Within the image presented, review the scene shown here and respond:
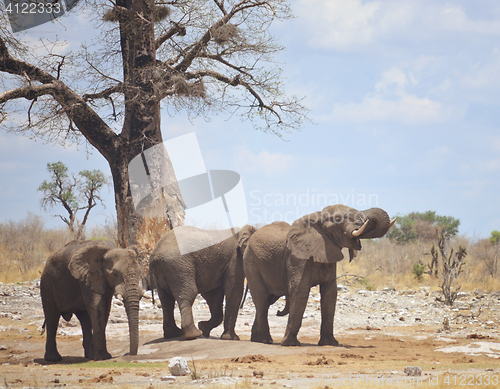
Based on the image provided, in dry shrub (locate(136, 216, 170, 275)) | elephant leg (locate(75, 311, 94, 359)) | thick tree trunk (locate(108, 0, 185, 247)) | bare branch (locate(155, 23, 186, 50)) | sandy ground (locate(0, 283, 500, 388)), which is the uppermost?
bare branch (locate(155, 23, 186, 50))

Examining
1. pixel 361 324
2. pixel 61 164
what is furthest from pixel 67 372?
pixel 61 164

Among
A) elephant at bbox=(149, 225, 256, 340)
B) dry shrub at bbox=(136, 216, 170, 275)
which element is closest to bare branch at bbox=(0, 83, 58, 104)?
dry shrub at bbox=(136, 216, 170, 275)

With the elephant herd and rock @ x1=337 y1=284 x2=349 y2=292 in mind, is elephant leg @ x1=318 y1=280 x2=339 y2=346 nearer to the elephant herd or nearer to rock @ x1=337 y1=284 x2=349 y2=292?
the elephant herd

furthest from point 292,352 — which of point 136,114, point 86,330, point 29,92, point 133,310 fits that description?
point 29,92

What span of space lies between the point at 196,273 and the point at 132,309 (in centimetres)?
205

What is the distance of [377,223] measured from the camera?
8672 mm

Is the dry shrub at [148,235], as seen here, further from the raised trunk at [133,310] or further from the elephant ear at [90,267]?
the raised trunk at [133,310]

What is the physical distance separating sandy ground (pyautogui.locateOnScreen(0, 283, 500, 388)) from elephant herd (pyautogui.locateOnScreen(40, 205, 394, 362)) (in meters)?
0.45

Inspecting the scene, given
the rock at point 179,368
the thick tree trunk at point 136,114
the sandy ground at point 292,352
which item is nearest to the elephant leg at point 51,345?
the sandy ground at point 292,352

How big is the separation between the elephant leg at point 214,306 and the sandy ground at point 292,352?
0.87 meters

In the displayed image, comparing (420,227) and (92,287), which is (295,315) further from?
(420,227)

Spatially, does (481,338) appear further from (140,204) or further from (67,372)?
(140,204)

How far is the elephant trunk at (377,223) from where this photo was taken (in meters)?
8.63

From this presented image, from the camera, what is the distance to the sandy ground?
621 centimetres
